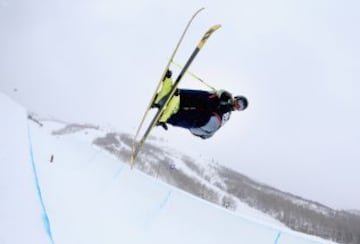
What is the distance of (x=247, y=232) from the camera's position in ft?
22.2

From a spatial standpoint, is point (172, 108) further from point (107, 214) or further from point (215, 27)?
point (107, 214)

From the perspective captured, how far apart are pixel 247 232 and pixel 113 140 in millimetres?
74864

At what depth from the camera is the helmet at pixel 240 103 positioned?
21.2ft

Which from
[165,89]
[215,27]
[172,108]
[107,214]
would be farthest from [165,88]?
[107,214]

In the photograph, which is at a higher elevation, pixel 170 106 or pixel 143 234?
pixel 170 106

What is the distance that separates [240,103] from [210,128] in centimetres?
68

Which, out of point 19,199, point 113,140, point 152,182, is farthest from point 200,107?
point 113,140

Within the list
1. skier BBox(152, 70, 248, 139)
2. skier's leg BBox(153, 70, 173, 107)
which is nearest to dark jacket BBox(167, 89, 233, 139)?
skier BBox(152, 70, 248, 139)

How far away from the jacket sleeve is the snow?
5.98 feet

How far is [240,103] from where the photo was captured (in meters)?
6.48

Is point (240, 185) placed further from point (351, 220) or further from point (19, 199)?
point (19, 199)

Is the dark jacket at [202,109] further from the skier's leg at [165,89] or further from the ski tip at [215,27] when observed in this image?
the ski tip at [215,27]

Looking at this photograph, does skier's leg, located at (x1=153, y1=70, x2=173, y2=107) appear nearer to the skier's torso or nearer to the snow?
the skier's torso

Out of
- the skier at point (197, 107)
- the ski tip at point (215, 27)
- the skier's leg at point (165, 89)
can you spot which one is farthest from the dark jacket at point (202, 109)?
the ski tip at point (215, 27)
